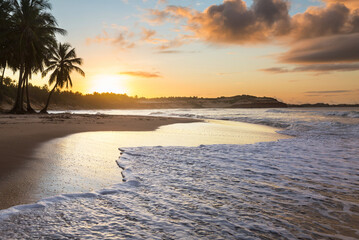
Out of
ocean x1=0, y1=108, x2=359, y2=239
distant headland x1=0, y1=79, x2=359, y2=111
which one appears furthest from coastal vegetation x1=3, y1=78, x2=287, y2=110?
ocean x1=0, y1=108, x2=359, y2=239

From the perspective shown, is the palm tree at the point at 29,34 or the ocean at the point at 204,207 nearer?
the ocean at the point at 204,207

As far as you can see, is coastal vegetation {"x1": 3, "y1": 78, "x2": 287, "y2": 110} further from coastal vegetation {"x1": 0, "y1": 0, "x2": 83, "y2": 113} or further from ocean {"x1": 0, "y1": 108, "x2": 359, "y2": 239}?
ocean {"x1": 0, "y1": 108, "x2": 359, "y2": 239}

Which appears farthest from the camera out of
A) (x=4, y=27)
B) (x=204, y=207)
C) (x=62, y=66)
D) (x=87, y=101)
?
(x=87, y=101)

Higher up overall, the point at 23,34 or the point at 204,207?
the point at 23,34

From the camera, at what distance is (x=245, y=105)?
109812mm

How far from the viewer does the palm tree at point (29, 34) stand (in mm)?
22766

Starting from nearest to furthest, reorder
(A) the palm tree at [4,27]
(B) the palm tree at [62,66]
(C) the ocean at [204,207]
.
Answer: (C) the ocean at [204,207] < (A) the palm tree at [4,27] < (B) the palm tree at [62,66]

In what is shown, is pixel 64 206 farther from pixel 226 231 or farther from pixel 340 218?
pixel 340 218

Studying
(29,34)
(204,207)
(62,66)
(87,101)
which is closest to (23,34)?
(29,34)

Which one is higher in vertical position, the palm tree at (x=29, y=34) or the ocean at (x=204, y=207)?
the palm tree at (x=29, y=34)

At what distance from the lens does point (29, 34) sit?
2280 cm

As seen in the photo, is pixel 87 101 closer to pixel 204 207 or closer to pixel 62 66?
pixel 62 66

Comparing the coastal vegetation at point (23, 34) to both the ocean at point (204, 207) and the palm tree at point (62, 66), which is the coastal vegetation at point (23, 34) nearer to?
the palm tree at point (62, 66)

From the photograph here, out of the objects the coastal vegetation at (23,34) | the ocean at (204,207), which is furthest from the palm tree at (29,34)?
the ocean at (204,207)
